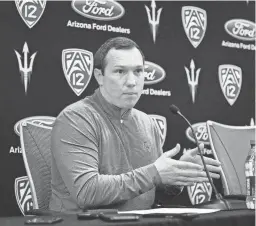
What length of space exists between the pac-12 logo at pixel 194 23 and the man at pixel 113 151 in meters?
1.42

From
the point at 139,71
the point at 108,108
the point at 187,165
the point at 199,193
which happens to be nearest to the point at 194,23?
the point at 199,193

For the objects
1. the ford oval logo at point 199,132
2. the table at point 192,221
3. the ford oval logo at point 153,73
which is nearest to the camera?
the table at point 192,221

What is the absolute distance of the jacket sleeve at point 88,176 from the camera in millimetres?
1994

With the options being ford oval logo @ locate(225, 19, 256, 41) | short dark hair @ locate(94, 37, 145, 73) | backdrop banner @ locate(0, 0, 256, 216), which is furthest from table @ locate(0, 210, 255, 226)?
ford oval logo @ locate(225, 19, 256, 41)

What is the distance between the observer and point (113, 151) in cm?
227

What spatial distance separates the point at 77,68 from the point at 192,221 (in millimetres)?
1968

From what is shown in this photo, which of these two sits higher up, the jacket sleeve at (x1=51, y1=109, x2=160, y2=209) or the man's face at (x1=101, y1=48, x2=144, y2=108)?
the man's face at (x1=101, y1=48, x2=144, y2=108)

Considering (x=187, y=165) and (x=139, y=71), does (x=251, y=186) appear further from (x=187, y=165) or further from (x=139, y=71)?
(x=139, y=71)

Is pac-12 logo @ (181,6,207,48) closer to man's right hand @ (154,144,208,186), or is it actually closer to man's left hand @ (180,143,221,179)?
man's left hand @ (180,143,221,179)

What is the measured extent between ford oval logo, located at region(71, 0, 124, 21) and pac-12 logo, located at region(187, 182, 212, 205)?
1.49 meters

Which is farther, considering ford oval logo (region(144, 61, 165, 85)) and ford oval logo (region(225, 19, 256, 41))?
ford oval logo (region(225, 19, 256, 41))

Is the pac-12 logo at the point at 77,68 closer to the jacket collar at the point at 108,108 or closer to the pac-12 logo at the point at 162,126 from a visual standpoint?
the pac-12 logo at the point at 162,126

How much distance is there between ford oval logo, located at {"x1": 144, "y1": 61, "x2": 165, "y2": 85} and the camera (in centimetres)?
351

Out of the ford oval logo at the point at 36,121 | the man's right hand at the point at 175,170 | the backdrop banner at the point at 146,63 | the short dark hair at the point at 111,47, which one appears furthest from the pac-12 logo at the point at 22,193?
the man's right hand at the point at 175,170
